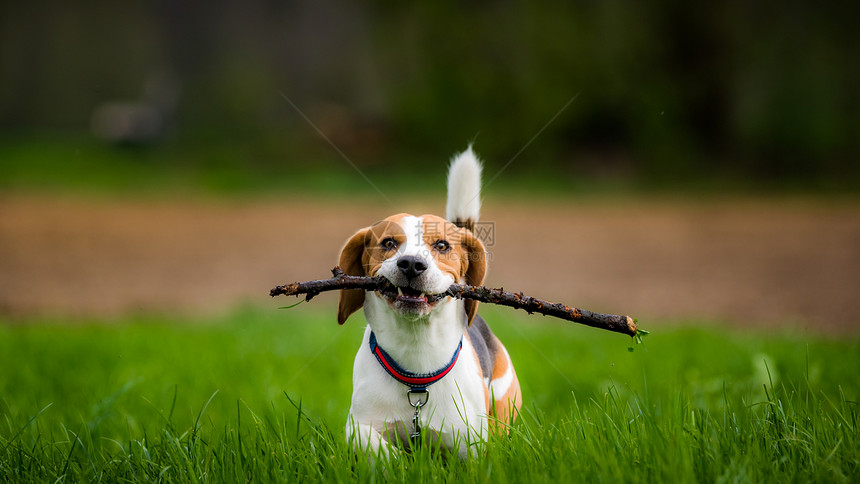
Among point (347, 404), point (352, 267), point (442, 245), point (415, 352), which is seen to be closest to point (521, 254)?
point (347, 404)

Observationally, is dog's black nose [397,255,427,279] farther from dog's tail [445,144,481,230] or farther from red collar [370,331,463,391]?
dog's tail [445,144,481,230]

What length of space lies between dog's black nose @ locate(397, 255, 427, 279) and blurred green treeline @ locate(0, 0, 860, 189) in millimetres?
15890

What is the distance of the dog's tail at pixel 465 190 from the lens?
3.37 m

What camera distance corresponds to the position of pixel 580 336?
648 cm

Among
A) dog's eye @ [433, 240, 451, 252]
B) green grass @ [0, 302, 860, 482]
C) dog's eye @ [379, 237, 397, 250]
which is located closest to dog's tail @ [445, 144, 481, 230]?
dog's eye @ [433, 240, 451, 252]

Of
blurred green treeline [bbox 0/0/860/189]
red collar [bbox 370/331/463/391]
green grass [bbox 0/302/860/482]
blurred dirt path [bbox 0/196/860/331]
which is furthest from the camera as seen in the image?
blurred green treeline [bbox 0/0/860/189]

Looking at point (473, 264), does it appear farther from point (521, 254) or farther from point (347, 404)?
point (521, 254)

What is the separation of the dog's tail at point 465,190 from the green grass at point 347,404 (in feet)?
3.02

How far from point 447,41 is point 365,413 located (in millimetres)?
19039

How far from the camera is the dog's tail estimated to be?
3367 millimetres

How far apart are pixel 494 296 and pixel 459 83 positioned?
18.2m

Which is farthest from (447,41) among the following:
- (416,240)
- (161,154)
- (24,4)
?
(416,240)

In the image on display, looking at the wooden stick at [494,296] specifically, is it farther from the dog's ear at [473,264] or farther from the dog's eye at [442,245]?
the dog's ear at [473,264]

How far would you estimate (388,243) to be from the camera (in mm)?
2926
